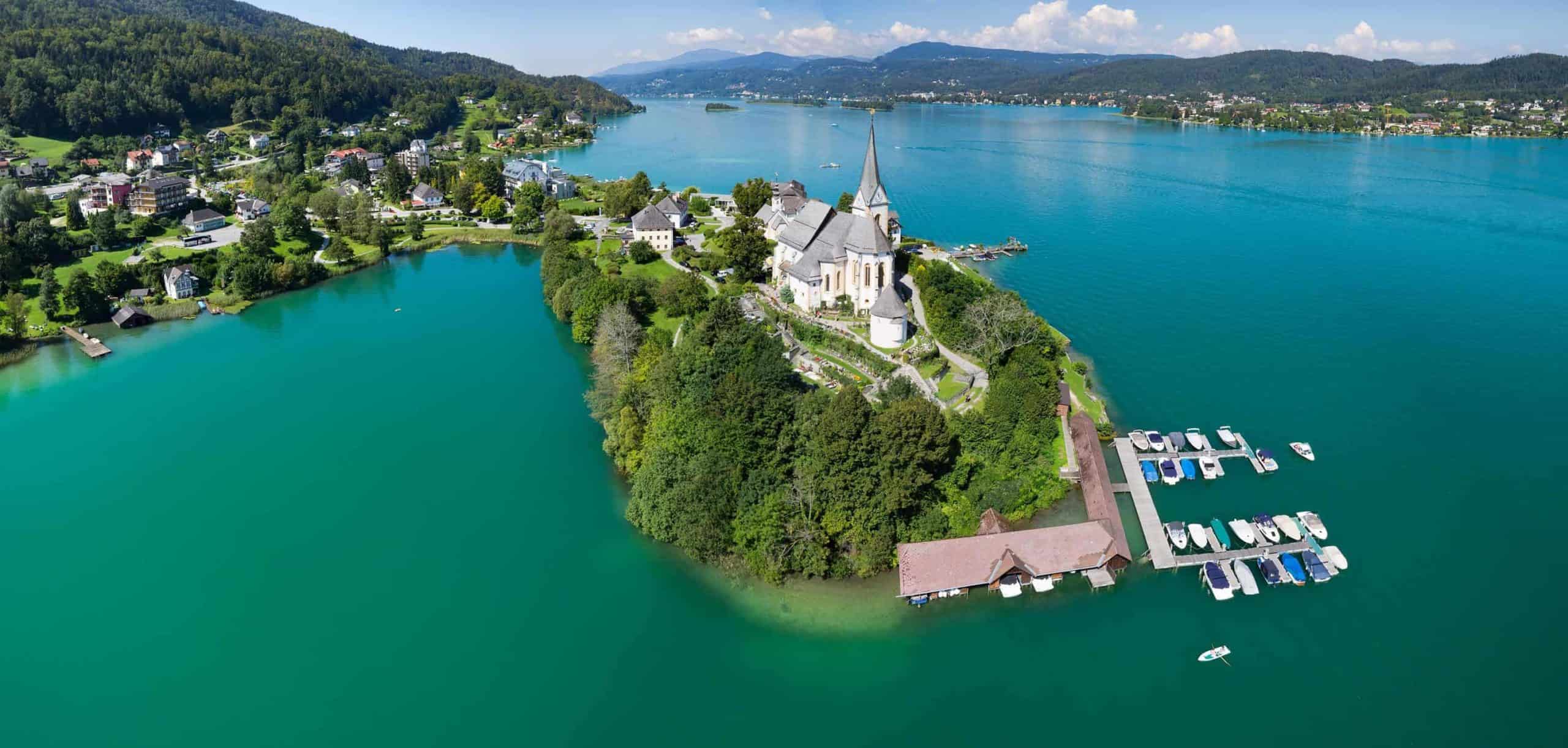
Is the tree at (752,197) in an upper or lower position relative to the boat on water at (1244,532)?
upper

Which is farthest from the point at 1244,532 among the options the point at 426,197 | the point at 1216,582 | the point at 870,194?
the point at 426,197

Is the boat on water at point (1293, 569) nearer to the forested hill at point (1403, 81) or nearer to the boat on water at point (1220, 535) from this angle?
the boat on water at point (1220, 535)

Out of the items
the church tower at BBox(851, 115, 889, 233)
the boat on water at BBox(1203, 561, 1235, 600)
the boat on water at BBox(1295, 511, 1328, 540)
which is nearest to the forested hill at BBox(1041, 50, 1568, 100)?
the church tower at BBox(851, 115, 889, 233)

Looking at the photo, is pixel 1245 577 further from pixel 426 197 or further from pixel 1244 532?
pixel 426 197

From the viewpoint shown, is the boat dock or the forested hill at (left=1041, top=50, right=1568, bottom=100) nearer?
the boat dock

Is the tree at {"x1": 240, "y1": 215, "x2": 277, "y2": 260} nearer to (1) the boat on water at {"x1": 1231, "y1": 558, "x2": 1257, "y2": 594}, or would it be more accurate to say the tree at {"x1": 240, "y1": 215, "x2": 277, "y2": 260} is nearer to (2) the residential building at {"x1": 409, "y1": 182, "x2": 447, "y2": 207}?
(2) the residential building at {"x1": 409, "y1": 182, "x2": 447, "y2": 207}

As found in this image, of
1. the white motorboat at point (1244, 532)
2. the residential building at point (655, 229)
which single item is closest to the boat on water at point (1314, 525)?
the white motorboat at point (1244, 532)
